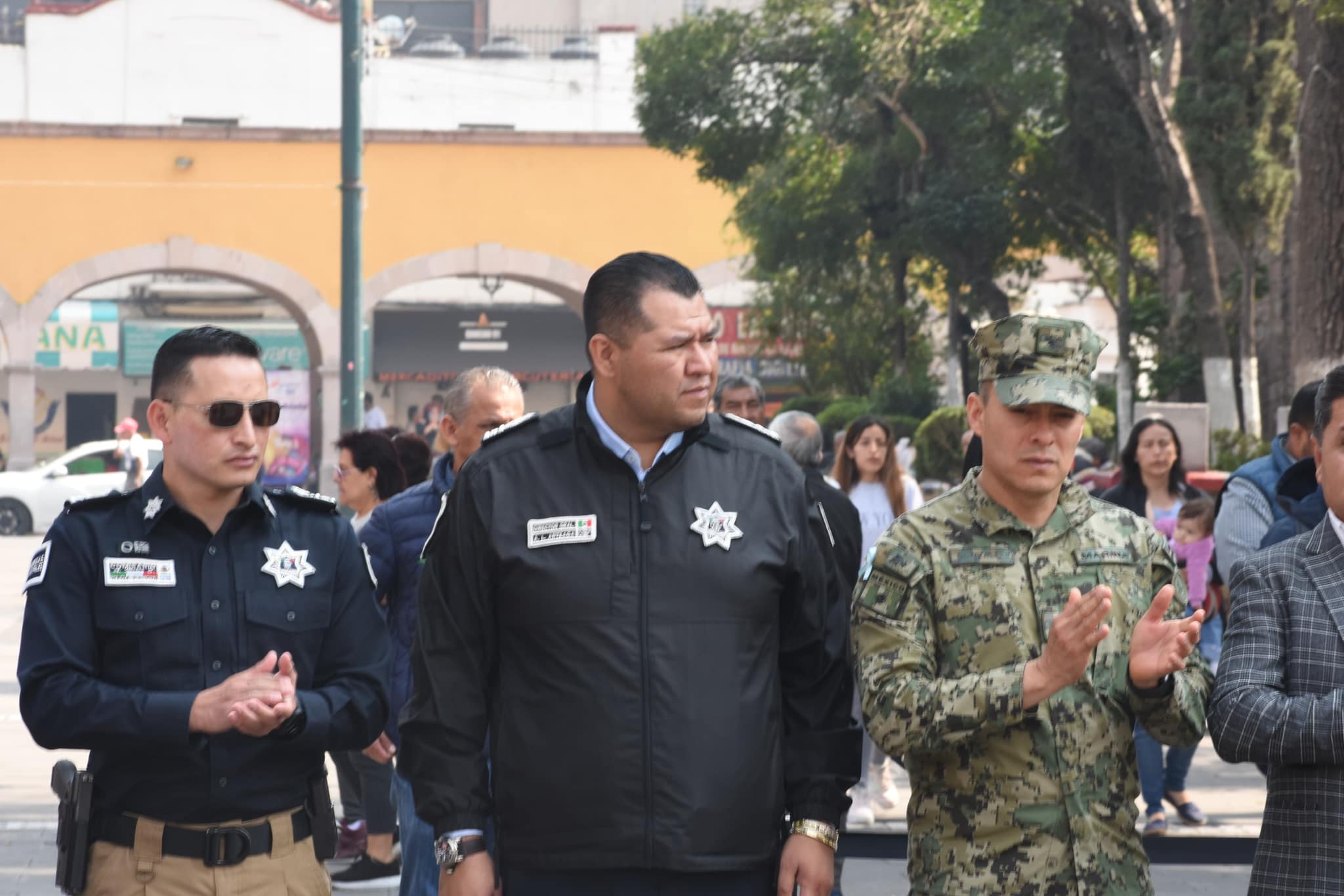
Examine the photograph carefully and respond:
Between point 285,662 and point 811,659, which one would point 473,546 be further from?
point 811,659

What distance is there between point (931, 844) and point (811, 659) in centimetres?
44

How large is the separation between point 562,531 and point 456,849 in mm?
644

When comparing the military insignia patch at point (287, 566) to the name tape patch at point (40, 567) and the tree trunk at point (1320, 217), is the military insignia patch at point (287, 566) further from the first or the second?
the tree trunk at point (1320, 217)

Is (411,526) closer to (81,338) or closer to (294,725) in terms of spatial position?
(294,725)

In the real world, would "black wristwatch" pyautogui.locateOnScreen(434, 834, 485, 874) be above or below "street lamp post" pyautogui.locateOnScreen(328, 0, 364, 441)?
below

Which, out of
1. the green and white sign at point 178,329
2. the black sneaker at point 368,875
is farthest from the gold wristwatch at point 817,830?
the green and white sign at point 178,329

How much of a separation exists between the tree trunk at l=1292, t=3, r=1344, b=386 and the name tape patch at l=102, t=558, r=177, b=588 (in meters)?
11.5

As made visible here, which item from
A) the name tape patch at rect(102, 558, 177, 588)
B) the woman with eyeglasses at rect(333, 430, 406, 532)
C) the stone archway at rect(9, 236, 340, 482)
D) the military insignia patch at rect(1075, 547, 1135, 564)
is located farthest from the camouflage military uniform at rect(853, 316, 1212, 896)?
the stone archway at rect(9, 236, 340, 482)

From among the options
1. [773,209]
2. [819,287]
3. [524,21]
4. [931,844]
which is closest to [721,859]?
[931,844]

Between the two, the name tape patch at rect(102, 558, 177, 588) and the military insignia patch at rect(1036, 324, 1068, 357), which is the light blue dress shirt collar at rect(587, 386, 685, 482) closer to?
the military insignia patch at rect(1036, 324, 1068, 357)

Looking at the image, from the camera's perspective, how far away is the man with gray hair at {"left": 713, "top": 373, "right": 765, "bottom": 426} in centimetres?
767

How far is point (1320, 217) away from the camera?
13891mm

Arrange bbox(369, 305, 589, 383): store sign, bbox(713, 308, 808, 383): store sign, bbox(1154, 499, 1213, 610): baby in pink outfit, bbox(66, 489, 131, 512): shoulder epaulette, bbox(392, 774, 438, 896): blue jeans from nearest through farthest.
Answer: bbox(66, 489, 131, 512): shoulder epaulette, bbox(392, 774, 438, 896): blue jeans, bbox(1154, 499, 1213, 610): baby in pink outfit, bbox(713, 308, 808, 383): store sign, bbox(369, 305, 589, 383): store sign

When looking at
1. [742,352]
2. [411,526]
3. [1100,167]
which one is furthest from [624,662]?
[742,352]
